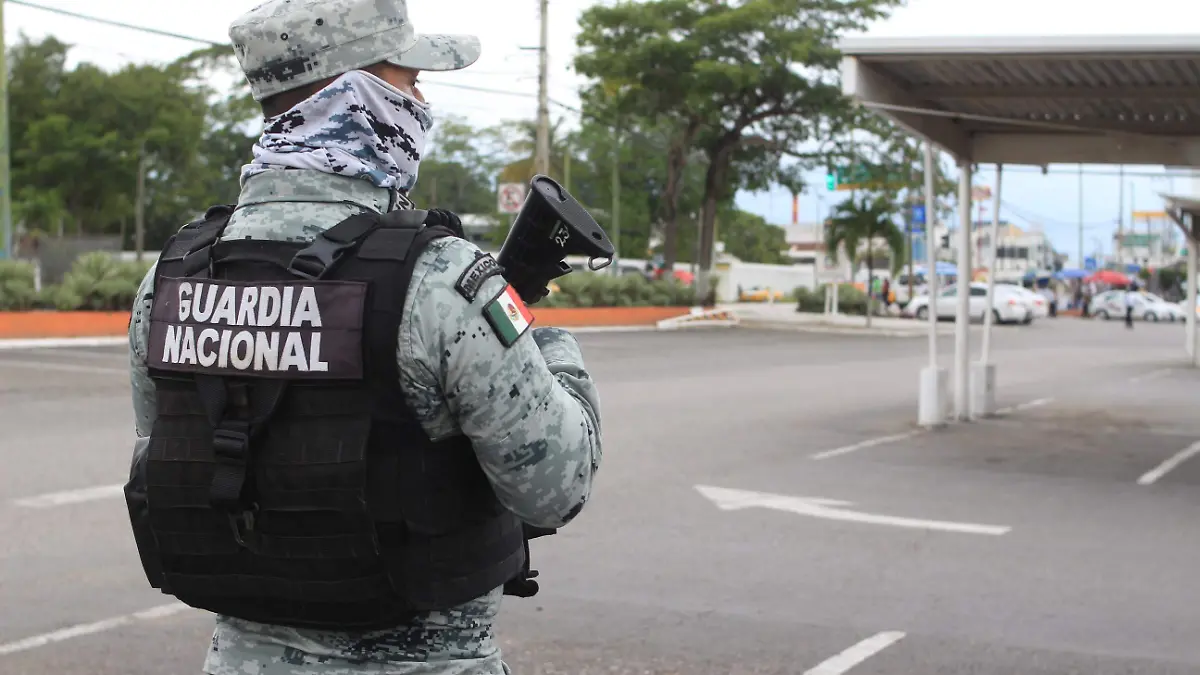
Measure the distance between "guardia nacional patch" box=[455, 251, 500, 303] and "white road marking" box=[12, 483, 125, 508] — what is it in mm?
6571

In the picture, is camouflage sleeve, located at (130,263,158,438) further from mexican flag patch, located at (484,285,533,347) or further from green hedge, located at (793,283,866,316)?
green hedge, located at (793,283,866,316)

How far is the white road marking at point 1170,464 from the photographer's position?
1004 centimetres

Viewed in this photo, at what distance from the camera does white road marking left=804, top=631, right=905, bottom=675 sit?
4961 mm

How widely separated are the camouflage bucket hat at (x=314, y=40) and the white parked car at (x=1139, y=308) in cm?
5720

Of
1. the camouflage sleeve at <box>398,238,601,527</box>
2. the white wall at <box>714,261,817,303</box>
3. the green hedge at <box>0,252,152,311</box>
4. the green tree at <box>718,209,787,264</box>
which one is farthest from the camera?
the green tree at <box>718,209,787,264</box>

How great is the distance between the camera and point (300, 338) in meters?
1.87

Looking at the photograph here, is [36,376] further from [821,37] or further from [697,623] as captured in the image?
[821,37]

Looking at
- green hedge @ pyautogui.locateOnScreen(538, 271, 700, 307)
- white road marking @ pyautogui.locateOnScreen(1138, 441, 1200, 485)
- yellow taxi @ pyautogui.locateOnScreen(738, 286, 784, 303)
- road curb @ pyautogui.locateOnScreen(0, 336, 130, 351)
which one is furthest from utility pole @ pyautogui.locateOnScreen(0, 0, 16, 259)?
yellow taxi @ pyautogui.locateOnScreen(738, 286, 784, 303)

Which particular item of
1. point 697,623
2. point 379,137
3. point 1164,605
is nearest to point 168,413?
point 379,137

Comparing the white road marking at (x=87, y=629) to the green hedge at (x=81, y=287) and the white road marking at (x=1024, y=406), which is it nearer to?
the white road marking at (x=1024, y=406)

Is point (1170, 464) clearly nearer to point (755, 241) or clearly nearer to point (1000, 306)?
point (1000, 306)

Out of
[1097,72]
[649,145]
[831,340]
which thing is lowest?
[831,340]

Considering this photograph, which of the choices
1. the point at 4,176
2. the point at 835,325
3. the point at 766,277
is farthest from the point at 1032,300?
the point at 766,277

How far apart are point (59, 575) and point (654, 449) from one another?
18.5 feet
